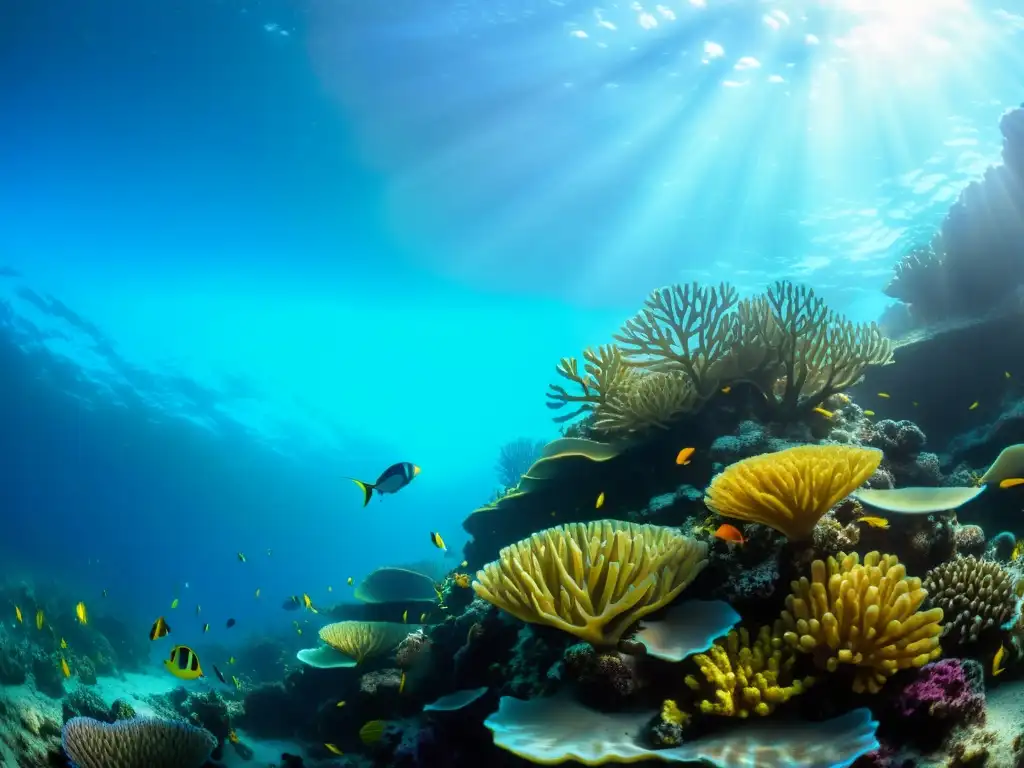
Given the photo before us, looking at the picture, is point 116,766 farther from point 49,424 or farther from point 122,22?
point 49,424

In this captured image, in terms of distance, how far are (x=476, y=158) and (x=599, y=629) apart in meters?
19.0

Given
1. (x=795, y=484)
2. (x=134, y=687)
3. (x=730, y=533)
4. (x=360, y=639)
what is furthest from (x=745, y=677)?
(x=134, y=687)

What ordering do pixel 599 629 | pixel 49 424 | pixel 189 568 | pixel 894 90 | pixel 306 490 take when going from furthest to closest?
pixel 306 490 → pixel 189 568 → pixel 49 424 → pixel 894 90 → pixel 599 629

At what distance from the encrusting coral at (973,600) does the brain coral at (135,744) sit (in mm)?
6132

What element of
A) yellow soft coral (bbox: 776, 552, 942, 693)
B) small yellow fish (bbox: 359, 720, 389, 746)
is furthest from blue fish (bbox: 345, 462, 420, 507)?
yellow soft coral (bbox: 776, 552, 942, 693)

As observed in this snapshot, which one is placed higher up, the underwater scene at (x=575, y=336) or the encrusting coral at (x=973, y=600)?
the underwater scene at (x=575, y=336)

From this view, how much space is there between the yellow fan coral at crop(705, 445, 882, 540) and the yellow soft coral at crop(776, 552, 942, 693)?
1.30ft

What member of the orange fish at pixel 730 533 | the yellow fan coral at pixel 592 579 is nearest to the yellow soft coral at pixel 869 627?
the orange fish at pixel 730 533

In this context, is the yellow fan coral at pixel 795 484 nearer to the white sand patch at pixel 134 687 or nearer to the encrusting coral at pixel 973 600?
the encrusting coral at pixel 973 600

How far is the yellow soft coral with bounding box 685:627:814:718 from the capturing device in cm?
268

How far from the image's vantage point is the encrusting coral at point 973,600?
3.10 metres

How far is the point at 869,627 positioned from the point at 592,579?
1495mm

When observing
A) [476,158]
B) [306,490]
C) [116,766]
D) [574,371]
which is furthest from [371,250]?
[306,490]

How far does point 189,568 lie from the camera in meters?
62.1
